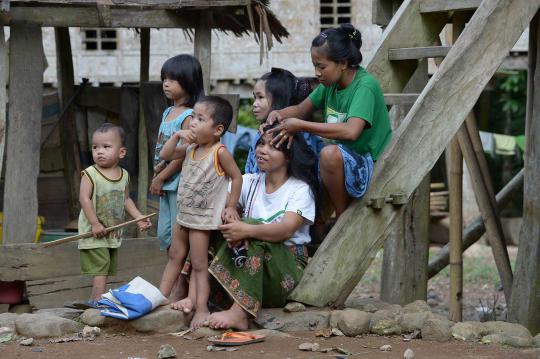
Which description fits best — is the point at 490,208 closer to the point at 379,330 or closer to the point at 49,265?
the point at 379,330

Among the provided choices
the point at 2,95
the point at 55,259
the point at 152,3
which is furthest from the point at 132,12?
the point at 55,259

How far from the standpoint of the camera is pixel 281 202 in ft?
18.0

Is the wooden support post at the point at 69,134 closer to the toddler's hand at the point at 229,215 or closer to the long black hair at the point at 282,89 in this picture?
the long black hair at the point at 282,89

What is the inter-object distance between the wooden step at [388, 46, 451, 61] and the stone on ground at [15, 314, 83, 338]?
2.65m

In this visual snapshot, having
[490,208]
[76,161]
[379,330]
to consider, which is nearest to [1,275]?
[76,161]

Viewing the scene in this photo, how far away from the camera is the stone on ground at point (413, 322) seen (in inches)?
213

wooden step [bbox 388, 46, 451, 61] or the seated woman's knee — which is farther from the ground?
wooden step [bbox 388, 46, 451, 61]

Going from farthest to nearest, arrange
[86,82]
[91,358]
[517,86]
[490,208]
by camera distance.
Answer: [517,86] → [86,82] → [490,208] → [91,358]

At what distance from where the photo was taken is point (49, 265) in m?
7.45

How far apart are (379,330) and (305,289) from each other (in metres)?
0.45

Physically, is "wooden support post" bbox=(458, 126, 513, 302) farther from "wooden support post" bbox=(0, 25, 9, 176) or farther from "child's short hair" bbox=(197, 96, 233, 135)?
"wooden support post" bbox=(0, 25, 9, 176)

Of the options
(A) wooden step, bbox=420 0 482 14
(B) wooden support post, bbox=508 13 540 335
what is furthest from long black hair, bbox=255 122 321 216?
(B) wooden support post, bbox=508 13 540 335

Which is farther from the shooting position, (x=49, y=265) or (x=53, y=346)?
(x=49, y=265)

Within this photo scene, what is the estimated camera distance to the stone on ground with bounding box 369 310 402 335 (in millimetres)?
5406
